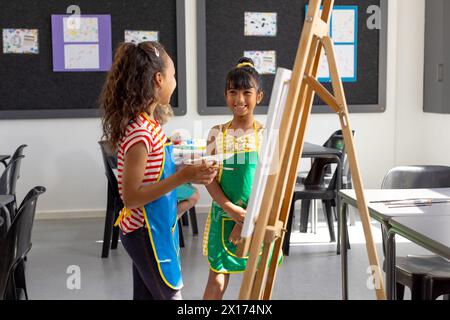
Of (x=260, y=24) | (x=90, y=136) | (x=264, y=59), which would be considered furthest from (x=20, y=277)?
(x=260, y=24)

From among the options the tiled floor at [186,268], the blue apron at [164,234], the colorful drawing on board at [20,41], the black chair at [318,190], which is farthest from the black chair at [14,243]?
the colorful drawing on board at [20,41]

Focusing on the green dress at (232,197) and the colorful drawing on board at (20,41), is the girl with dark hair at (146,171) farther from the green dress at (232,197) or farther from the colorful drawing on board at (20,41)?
the colorful drawing on board at (20,41)

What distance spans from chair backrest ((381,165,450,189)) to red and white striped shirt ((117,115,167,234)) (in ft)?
5.37

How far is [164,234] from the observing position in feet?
6.43

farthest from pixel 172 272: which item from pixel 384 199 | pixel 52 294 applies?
pixel 52 294

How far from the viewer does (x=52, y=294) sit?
12.0 feet

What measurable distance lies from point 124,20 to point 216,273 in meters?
3.72

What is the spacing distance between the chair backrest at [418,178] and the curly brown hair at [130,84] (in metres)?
1.66

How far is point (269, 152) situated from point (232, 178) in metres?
0.88

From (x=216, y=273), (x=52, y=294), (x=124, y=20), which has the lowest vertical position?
(x=52, y=294)

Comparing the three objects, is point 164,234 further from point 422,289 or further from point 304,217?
point 304,217

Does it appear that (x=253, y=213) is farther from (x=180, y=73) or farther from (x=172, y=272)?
(x=180, y=73)

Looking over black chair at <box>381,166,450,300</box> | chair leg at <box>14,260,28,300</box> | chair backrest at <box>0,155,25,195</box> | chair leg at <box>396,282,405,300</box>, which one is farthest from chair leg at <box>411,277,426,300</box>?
chair backrest at <box>0,155,25,195</box>
